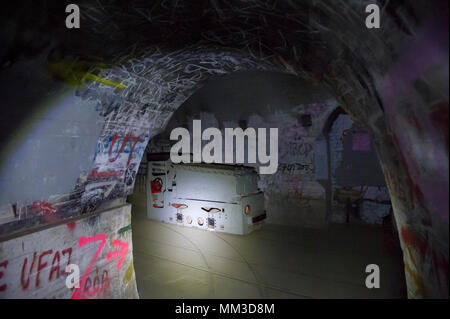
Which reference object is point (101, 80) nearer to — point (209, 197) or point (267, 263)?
point (267, 263)

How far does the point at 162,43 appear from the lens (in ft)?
9.98

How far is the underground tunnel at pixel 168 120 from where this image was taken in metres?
1.70

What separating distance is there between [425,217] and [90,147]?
10.5ft

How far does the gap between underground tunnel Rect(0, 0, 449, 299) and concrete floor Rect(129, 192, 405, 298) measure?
0.15 ft

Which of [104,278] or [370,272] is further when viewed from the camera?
[370,272]

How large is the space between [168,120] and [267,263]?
3813 mm

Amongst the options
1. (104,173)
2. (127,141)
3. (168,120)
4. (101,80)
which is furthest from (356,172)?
(101,80)

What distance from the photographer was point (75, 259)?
3.33m

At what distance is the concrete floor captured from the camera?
17.1ft

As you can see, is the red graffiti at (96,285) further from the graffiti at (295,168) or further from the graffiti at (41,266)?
the graffiti at (295,168)

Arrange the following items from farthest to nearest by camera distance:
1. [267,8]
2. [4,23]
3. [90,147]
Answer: [90,147] → [267,8] → [4,23]

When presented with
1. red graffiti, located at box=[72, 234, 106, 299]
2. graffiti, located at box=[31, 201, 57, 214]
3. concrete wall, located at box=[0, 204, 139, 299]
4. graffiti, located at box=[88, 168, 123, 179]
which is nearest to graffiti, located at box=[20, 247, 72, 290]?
concrete wall, located at box=[0, 204, 139, 299]

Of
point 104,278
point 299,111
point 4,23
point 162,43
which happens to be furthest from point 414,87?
point 299,111
